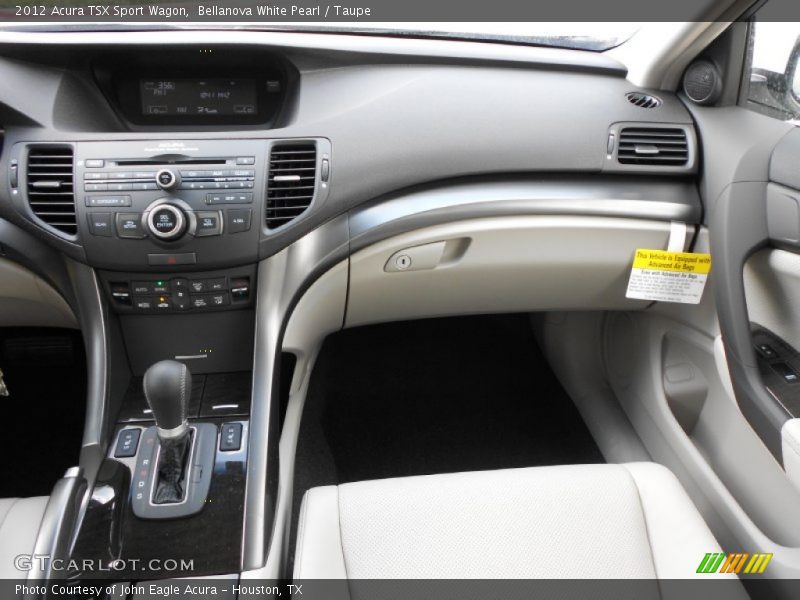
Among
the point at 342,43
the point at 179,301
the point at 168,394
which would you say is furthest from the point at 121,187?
the point at 342,43

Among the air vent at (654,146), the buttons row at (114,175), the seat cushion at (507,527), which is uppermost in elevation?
the air vent at (654,146)

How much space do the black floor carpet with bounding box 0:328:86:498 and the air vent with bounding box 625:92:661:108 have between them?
162 cm

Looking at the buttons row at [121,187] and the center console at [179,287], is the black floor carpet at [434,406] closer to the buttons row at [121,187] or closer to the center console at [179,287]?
the center console at [179,287]

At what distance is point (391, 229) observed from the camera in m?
1.29

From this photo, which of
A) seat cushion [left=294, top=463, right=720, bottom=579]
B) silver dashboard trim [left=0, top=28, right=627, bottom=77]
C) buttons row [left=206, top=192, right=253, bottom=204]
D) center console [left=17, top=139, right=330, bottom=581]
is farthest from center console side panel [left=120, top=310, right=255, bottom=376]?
silver dashboard trim [left=0, top=28, right=627, bottom=77]

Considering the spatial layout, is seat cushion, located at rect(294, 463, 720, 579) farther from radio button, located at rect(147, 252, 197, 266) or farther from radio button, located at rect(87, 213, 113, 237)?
radio button, located at rect(87, 213, 113, 237)

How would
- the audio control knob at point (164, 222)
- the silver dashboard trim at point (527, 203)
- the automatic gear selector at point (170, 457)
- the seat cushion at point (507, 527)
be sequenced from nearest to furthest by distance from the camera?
the seat cushion at point (507, 527) → the automatic gear selector at point (170, 457) → the audio control knob at point (164, 222) → the silver dashboard trim at point (527, 203)

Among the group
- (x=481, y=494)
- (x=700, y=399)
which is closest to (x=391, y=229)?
(x=481, y=494)

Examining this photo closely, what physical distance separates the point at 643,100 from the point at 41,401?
1833mm

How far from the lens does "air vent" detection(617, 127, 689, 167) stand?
1.34 meters

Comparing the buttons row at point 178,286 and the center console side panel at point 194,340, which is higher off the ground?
the buttons row at point 178,286

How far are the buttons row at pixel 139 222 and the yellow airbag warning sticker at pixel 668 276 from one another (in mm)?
819

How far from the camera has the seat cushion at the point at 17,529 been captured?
101 cm

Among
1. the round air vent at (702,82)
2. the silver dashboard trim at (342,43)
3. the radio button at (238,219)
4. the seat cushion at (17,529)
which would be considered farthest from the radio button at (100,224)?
the round air vent at (702,82)
